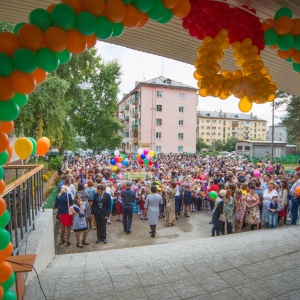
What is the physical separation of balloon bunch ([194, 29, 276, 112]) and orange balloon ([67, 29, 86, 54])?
1.87 metres

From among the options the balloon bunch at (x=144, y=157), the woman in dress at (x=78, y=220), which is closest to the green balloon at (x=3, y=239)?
the woman in dress at (x=78, y=220)

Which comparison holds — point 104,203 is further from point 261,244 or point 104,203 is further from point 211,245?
point 261,244

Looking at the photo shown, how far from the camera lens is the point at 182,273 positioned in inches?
169

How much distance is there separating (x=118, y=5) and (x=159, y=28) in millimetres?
3300

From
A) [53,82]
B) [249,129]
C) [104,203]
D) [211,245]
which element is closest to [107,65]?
[53,82]

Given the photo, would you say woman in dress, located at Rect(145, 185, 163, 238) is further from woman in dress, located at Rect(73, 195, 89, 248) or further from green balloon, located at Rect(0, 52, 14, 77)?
green balloon, located at Rect(0, 52, 14, 77)

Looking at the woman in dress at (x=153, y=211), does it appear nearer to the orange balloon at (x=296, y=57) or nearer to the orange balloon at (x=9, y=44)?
the orange balloon at (x=296, y=57)

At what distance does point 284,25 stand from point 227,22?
0.76m

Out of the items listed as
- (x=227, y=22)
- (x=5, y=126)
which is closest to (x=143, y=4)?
(x=227, y=22)

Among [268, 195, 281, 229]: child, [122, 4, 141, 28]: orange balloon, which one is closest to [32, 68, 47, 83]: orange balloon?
[122, 4, 141, 28]: orange balloon

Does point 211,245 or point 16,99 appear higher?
point 16,99

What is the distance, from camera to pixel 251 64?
3.83 meters

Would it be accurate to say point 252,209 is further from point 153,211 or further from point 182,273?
point 182,273

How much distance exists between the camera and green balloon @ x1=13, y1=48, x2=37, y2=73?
2.21 metres
